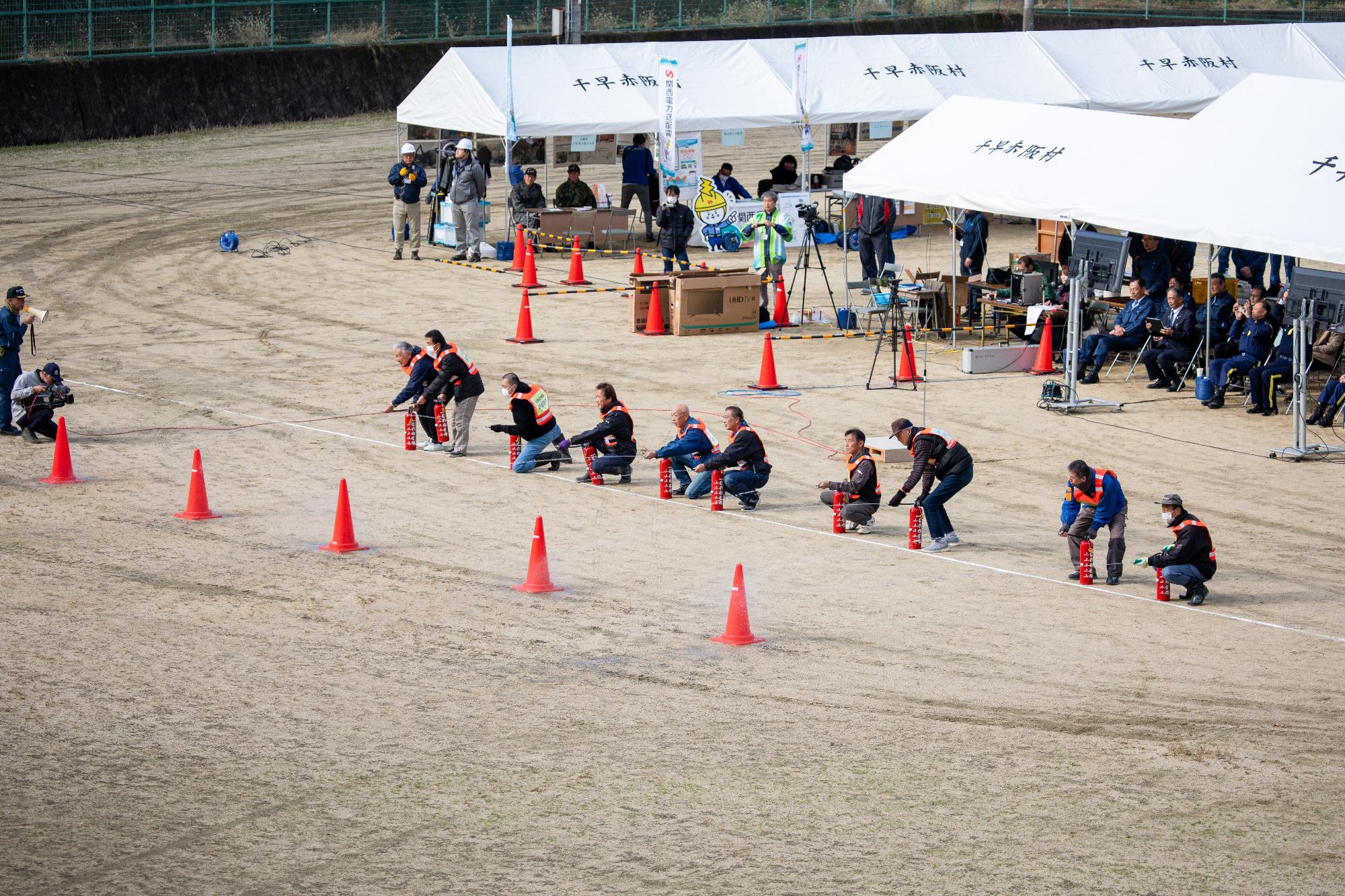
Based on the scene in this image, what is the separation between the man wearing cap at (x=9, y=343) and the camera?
2031 cm

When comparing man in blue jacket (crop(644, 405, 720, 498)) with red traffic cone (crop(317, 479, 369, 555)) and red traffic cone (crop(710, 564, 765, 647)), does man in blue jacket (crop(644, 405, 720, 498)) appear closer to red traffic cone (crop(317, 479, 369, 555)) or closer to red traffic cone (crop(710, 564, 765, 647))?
red traffic cone (crop(317, 479, 369, 555))

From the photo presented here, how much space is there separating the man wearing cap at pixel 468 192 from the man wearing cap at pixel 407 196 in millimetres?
→ 707

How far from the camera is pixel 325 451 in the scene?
65.7 ft

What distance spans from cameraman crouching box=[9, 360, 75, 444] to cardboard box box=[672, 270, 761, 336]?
1026 centimetres

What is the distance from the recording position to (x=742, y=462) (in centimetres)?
1800

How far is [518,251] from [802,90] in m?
6.87

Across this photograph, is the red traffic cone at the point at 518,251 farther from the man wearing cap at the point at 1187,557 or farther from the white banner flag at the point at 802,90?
the man wearing cap at the point at 1187,557

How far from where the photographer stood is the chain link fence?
45.6 meters

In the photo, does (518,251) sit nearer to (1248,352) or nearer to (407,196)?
(407,196)

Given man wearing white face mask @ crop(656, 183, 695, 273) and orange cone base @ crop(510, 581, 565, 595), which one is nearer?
orange cone base @ crop(510, 581, 565, 595)

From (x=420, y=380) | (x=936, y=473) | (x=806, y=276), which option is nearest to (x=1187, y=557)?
(x=936, y=473)

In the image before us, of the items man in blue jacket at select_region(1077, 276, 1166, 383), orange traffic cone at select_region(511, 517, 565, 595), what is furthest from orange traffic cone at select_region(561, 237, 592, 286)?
orange traffic cone at select_region(511, 517, 565, 595)

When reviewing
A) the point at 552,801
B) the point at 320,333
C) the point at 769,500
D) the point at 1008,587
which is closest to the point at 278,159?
the point at 320,333

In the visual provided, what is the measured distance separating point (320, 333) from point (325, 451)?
7.28 meters
